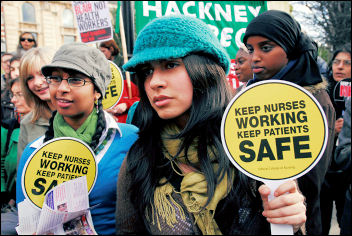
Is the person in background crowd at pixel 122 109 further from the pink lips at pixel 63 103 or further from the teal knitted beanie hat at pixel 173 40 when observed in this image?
the teal knitted beanie hat at pixel 173 40

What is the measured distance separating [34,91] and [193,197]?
5.95ft

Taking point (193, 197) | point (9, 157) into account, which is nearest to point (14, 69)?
point (9, 157)

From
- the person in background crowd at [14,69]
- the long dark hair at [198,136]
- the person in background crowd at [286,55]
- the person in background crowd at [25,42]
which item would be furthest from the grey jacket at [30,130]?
the person in background crowd at [25,42]

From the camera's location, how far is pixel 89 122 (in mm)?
1812

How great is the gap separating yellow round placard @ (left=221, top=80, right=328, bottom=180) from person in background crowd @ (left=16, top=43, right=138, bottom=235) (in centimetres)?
82

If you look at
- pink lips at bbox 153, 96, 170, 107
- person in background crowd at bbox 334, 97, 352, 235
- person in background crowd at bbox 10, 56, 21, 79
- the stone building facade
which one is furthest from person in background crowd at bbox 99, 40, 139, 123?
the stone building facade

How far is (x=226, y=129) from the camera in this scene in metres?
1.12

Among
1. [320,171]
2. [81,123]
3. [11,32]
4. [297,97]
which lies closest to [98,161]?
[81,123]

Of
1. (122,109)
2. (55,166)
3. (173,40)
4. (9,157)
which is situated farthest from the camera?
(122,109)

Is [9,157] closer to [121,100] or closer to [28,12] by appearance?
[121,100]

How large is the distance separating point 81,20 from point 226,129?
133 inches

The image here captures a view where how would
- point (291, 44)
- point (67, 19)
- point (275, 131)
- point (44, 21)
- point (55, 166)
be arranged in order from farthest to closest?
point (67, 19)
point (44, 21)
point (291, 44)
point (55, 166)
point (275, 131)

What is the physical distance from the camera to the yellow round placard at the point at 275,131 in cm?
104

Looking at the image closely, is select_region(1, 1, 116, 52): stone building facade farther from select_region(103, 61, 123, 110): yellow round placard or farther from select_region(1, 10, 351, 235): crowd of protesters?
select_region(1, 10, 351, 235): crowd of protesters
